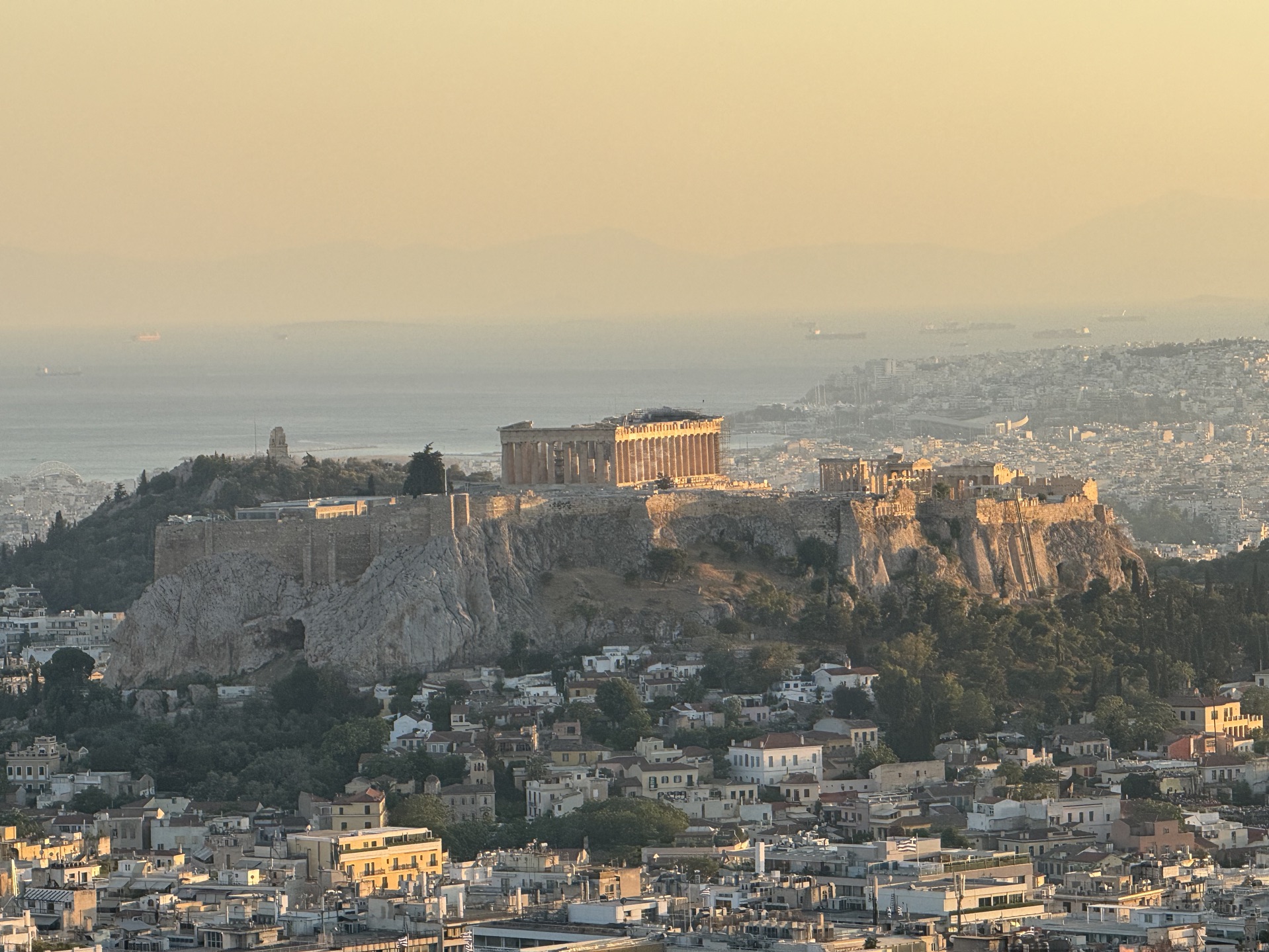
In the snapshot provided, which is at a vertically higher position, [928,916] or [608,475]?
[608,475]

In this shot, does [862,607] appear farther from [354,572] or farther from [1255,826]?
[1255,826]

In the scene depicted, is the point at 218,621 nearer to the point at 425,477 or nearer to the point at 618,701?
the point at 425,477

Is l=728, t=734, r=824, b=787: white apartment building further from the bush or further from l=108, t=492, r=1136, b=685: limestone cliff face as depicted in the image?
the bush

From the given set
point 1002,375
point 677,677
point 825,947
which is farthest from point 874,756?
point 1002,375

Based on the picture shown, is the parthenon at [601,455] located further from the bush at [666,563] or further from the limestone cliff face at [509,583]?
the bush at [666,563]

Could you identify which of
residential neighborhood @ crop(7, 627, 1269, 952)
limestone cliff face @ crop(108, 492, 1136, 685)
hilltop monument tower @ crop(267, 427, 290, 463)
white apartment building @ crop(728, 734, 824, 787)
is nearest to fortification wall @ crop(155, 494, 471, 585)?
limestone cliff face @ crop(108, 492, 1136, 685)

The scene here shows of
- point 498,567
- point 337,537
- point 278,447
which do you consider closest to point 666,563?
point 498,567
